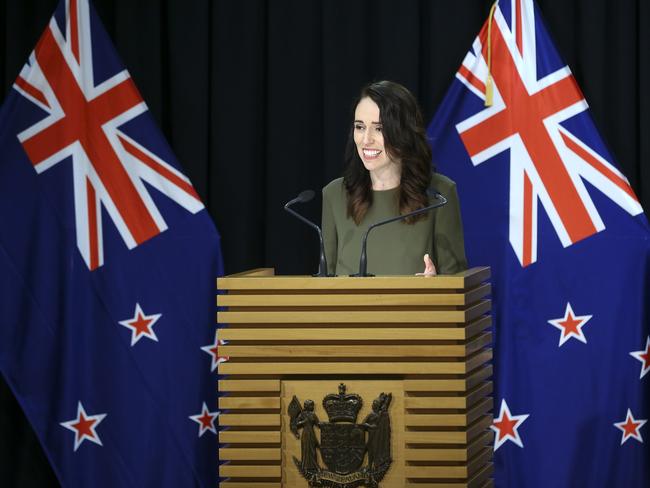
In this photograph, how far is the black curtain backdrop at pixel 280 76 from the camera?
4797 mm

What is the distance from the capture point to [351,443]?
268 cm

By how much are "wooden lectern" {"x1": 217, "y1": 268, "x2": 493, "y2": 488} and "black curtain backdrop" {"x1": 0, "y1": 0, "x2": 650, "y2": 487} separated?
7.34 feet

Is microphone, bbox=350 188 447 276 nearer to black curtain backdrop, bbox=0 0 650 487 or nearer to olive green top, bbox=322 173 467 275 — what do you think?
olive green top, bbox=322 173 467 275

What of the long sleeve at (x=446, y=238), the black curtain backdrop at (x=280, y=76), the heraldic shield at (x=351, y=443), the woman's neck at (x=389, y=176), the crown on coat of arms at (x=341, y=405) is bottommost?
the heraldic shield at (x=351, y=443)

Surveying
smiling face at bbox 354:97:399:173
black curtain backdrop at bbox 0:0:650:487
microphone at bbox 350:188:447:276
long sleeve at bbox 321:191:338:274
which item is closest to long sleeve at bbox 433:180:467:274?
microphone at bbox 350:188:447:276

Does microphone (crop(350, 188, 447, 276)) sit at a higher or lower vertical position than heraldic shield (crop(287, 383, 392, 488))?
higher

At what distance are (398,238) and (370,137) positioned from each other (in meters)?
0.31

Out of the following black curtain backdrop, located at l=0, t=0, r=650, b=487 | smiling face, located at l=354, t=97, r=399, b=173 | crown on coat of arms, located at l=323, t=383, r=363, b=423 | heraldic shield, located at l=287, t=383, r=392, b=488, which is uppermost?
black curtain backdrop, located at l=0, t=0, r=650, b=487

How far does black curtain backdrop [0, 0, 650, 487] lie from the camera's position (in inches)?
189

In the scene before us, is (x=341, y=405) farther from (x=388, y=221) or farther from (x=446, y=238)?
(x=446, y=238)

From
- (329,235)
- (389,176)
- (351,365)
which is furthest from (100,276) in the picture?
(351,365)

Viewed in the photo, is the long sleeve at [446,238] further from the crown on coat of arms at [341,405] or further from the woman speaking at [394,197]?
the crown on coat of arms at [341,405]

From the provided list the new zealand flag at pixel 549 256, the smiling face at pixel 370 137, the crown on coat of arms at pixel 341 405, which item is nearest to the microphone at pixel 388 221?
the smiling face at pixel 370 137

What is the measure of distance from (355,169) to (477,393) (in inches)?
35.6
